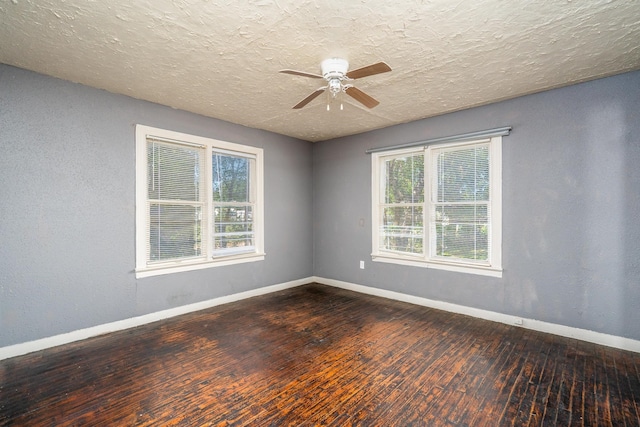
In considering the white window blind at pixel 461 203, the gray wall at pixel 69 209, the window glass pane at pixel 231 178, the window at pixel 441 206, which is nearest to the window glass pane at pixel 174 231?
the gray wall at pixel 69 209

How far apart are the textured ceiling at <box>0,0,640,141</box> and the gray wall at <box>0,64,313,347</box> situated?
0.88ft

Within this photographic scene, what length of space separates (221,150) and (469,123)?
10.9ft

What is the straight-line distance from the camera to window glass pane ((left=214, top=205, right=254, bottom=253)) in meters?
4.29

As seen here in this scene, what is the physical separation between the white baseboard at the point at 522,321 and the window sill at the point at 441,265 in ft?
1.48

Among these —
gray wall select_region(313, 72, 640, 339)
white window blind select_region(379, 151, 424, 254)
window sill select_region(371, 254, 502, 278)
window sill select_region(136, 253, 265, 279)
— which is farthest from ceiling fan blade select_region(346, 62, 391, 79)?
window sill select_region(136, 253, 265, 279)

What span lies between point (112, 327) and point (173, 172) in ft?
6.17

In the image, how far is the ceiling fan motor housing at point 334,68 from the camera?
8.20 feet

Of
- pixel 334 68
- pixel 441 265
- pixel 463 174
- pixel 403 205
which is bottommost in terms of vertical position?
pixel 441 265

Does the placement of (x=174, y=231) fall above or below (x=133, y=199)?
below

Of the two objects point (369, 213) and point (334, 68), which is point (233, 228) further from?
point (334, 68)

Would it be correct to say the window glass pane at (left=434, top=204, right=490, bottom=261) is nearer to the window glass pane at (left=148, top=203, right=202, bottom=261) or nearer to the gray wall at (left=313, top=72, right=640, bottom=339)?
the gray wall at (left=313, top=72, right=640, bottom=339)

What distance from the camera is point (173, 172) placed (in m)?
3.80

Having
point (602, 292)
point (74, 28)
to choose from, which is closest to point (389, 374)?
point (602, 292)

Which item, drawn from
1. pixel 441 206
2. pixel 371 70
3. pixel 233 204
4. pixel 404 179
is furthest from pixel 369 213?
pixel 371 70
